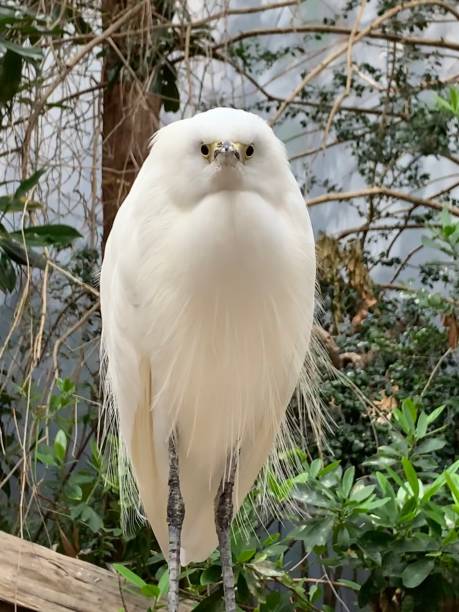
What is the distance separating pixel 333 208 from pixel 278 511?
4.09 feet

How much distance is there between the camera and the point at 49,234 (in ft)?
5.90

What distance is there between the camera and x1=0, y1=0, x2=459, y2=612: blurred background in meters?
1.67

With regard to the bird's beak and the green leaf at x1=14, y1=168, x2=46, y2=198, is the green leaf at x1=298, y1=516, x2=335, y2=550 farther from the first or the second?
the green leaf at x1=14, y1=168, x2=46, y2=198

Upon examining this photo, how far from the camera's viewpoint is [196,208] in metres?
1.31

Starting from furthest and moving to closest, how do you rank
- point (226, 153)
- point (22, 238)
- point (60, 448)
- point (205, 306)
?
1. point (60, 448)
2. point (22, 238)
3. point (205, 306)
4. point (226, 153)

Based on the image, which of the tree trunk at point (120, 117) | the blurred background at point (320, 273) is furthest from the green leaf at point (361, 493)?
the tree trunk at point (120, 117)

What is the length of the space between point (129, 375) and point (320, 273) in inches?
36.6

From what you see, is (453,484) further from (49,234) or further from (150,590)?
(49,234)

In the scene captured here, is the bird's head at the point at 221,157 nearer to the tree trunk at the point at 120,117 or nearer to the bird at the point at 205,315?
the bird at the point at 205,315

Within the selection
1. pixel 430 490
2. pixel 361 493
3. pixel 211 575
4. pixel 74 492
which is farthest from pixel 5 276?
pixel 430 490

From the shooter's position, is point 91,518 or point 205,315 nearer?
point 205,315

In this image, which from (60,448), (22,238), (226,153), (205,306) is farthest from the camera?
(60,448)

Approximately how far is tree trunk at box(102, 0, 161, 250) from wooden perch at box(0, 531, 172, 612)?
0.89m

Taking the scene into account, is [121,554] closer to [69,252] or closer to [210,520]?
[210,520]
